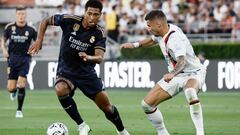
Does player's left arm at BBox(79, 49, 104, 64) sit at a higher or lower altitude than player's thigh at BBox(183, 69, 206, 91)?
higher

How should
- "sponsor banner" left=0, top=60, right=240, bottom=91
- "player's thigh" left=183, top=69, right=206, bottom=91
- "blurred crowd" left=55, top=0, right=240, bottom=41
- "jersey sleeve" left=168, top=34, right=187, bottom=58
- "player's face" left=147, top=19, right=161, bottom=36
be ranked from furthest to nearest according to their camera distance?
"blurred crowd" left=55, top=0, right=240, bottom=41, "sponsor banner" left=0, top=60, right=240, bottom=91, "player's thigh" left=183, top=69, right=206, bottom=91, "player's face" left=147, top=19, right=161, bottom=36, "jersey sleeve" left=168, top=34, right=187, bottom=58

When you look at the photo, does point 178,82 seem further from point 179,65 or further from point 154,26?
point 154,26

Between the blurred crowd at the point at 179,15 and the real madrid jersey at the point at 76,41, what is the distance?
766 inches

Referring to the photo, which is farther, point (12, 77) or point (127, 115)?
point (12, 77)

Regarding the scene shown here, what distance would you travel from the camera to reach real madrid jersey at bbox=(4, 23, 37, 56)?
2041cm

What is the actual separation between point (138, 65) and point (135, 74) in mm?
420

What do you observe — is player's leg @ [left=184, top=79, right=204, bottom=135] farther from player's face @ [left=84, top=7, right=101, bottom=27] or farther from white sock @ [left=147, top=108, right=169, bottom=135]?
player's face @ [left=84, top=7, right=101, bottom=27]

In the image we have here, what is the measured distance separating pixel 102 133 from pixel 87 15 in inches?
106

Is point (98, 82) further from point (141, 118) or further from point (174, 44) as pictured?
point (141, 118)

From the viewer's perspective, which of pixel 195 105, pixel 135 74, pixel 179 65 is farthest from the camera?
pixel 135 74

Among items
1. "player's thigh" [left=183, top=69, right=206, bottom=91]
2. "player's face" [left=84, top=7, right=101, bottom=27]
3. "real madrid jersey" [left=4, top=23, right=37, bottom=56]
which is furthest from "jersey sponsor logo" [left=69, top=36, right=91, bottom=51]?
"real madrid jersey" [left=4, top=23, right=37, bottom=56]

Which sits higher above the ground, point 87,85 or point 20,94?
point 87,85

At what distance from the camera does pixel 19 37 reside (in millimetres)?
20531

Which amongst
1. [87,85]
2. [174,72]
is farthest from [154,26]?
[87,85]
